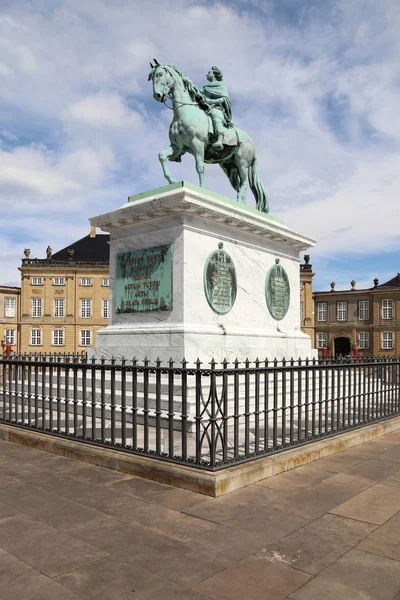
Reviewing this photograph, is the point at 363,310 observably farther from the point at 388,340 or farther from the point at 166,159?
the point at 166,159

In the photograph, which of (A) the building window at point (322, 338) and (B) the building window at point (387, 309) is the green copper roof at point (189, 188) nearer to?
(B) the building window at point (387, 309)

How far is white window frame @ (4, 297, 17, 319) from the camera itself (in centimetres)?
6656

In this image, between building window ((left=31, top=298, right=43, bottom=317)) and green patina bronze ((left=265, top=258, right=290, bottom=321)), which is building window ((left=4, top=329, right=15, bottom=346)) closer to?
building window ((left=31, top=298, right=43, bottom=317))

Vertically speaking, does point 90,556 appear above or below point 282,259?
below

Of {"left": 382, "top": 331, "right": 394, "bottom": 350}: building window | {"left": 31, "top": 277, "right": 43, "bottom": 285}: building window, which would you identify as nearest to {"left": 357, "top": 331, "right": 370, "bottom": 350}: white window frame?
{"left": 382, "top": 331, "right": 394, "bottom": 350}: building window

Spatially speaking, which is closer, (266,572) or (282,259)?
(266,572)

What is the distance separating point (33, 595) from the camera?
118 inches

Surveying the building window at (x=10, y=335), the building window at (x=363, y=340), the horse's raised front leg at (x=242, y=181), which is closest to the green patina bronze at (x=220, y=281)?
the horse's raised front leg at (x=242, y=181)

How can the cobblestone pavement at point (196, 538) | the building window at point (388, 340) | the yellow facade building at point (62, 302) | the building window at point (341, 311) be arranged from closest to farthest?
the cobblestone pavement at point (196, 538) < the yellow facade building at point (62, 302) < the building window at point (388, 340) < the building window at point (341, 311)

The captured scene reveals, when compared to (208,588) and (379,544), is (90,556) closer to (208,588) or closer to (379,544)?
(208,588)

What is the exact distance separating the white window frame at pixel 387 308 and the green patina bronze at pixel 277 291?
60389 mm

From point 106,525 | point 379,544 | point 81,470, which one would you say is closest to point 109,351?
point 81,470

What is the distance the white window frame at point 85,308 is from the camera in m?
66.8

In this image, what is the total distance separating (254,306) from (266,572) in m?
7.59
